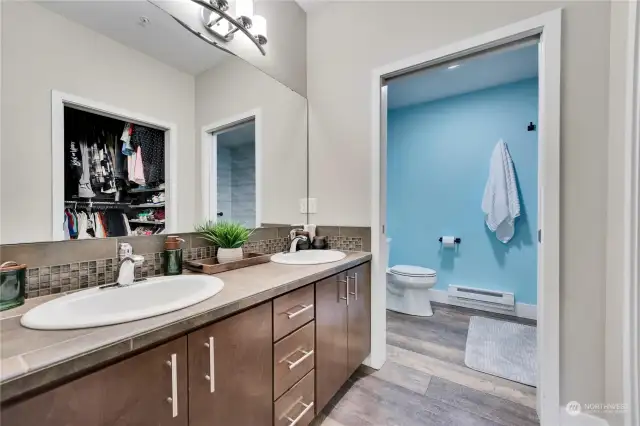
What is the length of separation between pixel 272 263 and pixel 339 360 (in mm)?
652

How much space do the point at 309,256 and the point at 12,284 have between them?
131cm

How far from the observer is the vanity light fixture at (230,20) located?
1354 millimetres

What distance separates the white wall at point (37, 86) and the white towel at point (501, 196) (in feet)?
9.95

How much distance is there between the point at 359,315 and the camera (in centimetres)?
161

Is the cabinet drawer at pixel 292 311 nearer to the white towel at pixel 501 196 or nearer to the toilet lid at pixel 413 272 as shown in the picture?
the toilet lid at pixel 413 272

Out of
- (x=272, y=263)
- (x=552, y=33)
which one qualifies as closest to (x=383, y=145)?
(x=552, y=33)

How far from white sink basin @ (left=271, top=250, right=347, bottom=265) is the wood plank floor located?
800 millimetres

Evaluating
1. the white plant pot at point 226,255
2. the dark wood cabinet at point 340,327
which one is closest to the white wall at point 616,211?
the dark wood cabinet at point 340,327

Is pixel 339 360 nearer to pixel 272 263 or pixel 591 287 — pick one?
pixel 272 263

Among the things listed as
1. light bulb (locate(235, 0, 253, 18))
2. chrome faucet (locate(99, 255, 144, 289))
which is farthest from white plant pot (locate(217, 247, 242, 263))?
light bulb (locate(235, 0, 253, 18))

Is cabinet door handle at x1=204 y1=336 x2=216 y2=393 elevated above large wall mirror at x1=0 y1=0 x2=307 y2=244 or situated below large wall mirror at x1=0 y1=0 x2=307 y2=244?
below

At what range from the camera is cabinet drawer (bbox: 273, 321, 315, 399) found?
101 cm

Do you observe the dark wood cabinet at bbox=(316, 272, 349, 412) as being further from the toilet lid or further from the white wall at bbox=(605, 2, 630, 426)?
the toilet lid

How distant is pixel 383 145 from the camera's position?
1783mm
